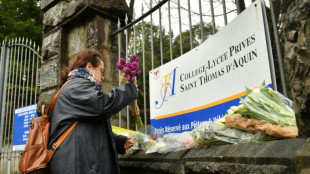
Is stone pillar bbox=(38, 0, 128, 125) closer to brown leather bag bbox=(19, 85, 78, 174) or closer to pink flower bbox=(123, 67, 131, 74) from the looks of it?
pink flower bbox=(123, 67, 131, 74)

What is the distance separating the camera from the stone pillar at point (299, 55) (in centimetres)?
93

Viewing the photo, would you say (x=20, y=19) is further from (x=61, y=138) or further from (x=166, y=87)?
(x=61, y=138)

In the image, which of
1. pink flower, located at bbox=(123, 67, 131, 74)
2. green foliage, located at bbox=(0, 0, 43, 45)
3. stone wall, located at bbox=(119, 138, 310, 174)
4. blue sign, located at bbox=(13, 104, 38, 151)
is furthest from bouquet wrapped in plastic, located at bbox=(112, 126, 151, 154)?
green foliage, located at bbox=(0, 0, 43, 45)

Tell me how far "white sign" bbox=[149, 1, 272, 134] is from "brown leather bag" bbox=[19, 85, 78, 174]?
103cm

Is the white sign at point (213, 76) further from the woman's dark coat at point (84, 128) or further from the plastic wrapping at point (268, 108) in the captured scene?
the woman's dark coat at point (84, 128)

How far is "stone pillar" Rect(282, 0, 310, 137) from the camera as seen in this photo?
93 cm

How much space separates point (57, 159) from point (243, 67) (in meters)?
1.46

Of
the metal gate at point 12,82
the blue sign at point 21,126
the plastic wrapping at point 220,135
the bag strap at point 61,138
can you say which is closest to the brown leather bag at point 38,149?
the bag strap at point 61,138

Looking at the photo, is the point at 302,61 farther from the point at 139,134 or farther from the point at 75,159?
the point at 139,134

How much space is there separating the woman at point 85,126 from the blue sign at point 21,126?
10.5ft

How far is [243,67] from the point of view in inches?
72.4

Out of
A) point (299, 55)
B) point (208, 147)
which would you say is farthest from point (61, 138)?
point (299, 55)

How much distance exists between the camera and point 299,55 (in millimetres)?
959

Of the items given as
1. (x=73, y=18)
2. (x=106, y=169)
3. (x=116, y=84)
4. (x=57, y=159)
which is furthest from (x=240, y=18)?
(x=73, y=18)
